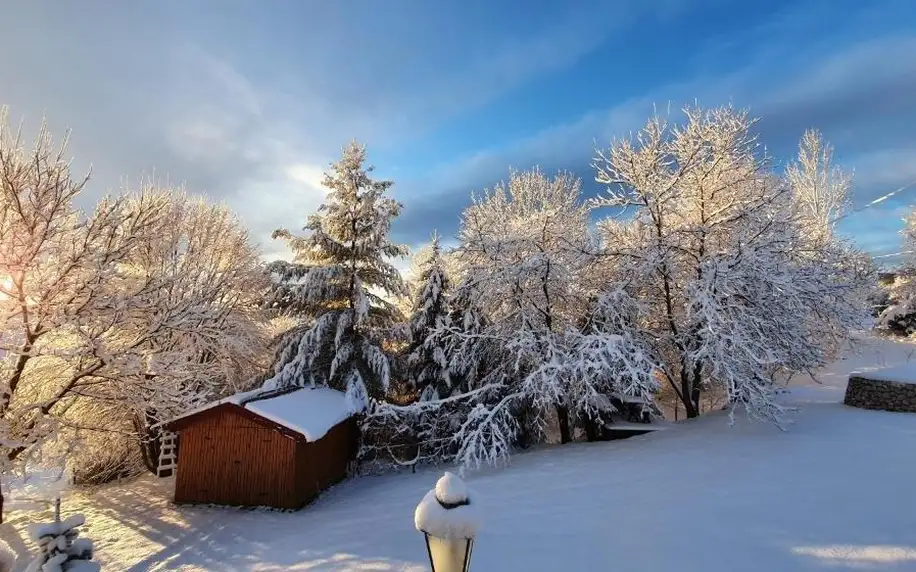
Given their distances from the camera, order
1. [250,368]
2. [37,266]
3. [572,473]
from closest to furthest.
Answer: [37,266] < [572,473] < [250,368]

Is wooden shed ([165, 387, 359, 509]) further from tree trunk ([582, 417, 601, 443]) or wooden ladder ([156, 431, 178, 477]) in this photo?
tree trunk ([582, 417, 601, 443])

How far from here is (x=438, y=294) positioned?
15.4 meters

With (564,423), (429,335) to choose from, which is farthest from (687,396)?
(429,335)

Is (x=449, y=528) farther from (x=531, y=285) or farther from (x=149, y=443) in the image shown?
(x=149, y=443)

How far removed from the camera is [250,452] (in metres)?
11.3

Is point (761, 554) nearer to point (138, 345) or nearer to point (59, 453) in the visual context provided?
point (138, 345)

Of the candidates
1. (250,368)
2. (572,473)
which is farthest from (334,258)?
(572,473)

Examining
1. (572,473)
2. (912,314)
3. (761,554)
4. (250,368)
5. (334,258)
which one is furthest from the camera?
(912,314)

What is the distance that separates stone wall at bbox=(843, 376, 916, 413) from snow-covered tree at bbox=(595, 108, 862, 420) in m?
1.28

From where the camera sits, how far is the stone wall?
419 inches

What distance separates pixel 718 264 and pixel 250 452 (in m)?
12.3

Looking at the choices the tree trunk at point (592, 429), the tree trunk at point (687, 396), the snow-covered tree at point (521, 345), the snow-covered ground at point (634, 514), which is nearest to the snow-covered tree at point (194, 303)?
the snow-covered ground at point (634, 514)

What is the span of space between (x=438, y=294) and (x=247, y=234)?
9861 mm

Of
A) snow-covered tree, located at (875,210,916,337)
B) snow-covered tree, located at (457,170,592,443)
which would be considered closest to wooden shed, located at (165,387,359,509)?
snow-covered tree, located at (457,170,592,443)
